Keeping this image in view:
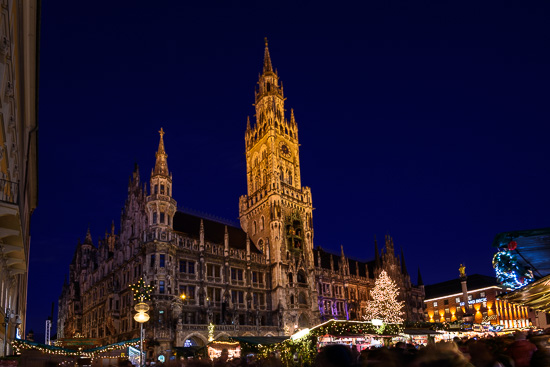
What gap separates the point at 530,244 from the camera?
19.2 meters

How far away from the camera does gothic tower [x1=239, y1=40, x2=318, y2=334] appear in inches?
2313

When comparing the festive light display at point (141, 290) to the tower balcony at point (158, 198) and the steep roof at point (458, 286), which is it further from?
the steep roof at point (458, 286)

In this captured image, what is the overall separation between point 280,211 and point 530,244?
143 ft

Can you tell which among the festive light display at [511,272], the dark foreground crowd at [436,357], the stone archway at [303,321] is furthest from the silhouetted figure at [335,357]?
the stone archway at [303,321]

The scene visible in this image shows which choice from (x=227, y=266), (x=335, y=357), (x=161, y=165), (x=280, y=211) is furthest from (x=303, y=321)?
(x=335, y=357)

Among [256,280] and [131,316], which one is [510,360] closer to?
[131,316]

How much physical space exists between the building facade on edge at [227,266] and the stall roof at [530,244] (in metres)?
34.8

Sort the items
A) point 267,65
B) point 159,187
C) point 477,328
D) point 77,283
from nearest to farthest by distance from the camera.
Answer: point 477,328 → point 159,187 → point 77,283 → point 267,65

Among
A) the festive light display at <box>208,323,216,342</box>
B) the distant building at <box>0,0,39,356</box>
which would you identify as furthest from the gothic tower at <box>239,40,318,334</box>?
the distant building at <box>0,0,39,356</box>

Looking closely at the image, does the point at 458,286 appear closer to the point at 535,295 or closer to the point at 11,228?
the point at 535,295

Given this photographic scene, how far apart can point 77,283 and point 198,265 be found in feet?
95.4

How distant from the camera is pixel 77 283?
6988cm

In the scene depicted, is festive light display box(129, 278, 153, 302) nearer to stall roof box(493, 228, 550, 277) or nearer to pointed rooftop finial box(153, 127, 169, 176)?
pointed rooftop finial box(153, 127, 169, 176)

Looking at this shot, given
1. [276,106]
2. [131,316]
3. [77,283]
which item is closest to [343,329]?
[131,316]
